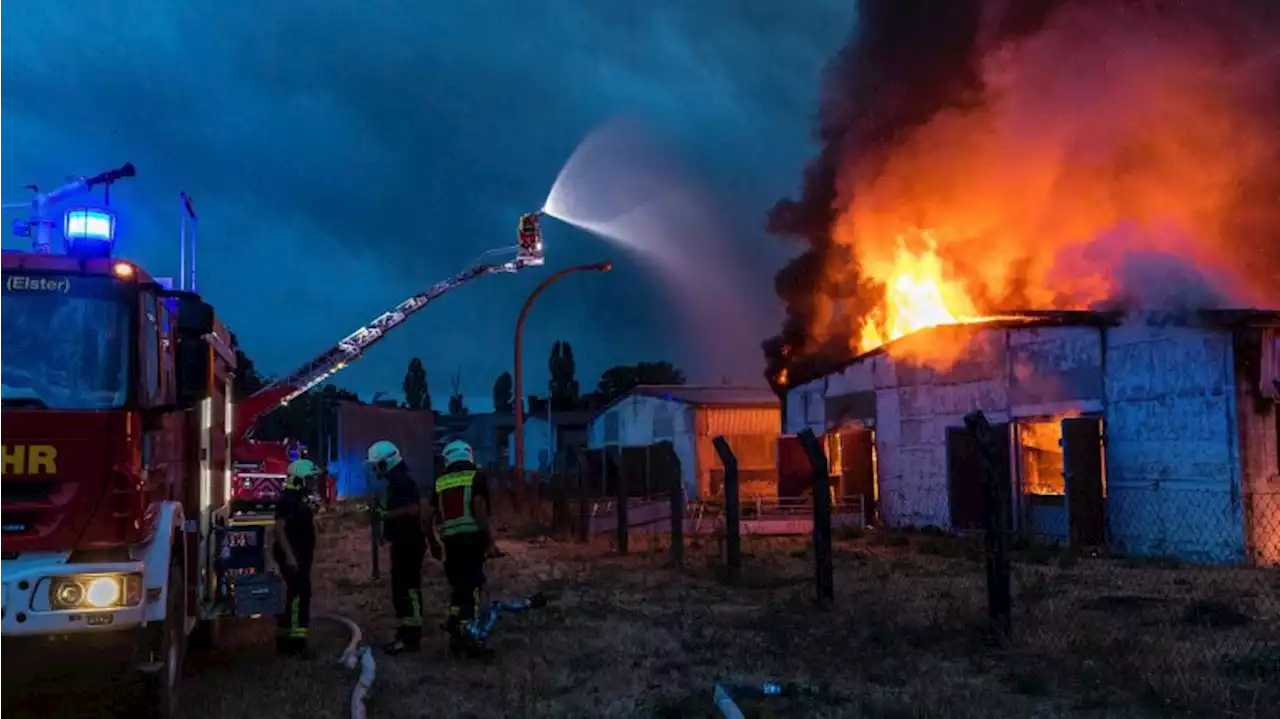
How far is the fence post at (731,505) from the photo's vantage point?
11.8 metres

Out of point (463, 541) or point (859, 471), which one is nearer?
point (463, 541)

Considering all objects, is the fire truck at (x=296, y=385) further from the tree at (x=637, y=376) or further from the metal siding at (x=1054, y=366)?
the tree at (x=637, y=376)

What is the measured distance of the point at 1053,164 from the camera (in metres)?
23.5

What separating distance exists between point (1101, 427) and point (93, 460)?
15.1m

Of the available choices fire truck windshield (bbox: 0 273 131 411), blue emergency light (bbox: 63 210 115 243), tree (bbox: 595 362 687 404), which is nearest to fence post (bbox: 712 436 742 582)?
blue emergency light (bbox: 63 210 115 243)

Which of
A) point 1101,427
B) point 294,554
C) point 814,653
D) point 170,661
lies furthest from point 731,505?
point 1101,427

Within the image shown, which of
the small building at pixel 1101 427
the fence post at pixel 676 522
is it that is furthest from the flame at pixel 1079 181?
the fence post at pixel 676 522

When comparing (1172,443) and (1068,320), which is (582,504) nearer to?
(1068,320)

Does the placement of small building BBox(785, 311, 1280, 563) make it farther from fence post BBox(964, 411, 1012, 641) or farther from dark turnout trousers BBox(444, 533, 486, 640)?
dark turnout trousers BBox(444, 533, 486, 640)

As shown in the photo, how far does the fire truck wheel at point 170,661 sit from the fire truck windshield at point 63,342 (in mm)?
1148

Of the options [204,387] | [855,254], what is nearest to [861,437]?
[855,254]

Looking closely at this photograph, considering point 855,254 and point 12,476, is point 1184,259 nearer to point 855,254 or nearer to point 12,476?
point 855,254

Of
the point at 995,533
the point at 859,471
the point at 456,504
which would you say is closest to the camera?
the point at 995,533

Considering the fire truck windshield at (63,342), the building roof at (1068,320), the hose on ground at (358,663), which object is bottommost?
the hose on ground at (358,663)
